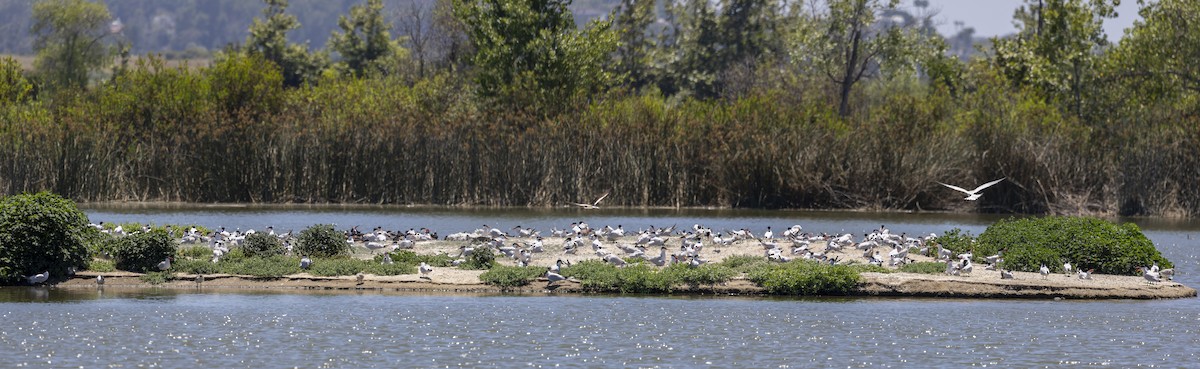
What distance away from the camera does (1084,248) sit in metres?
27.5

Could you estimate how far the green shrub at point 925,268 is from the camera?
26.8m

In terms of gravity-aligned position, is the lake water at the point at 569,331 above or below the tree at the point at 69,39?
below

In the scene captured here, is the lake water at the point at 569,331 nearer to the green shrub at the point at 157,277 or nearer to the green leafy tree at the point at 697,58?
the green shrub at the point at 157,277

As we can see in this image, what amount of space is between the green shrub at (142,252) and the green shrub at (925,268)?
43.1ft

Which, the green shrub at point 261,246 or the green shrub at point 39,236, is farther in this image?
the green shrub at point 261,246

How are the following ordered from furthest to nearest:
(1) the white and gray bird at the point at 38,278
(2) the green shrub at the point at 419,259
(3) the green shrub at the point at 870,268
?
(2) the green shrub at the point at 419,259
(3) the green shrub at the point at 870,268
(1) the white and gray bird at the point at 38,278

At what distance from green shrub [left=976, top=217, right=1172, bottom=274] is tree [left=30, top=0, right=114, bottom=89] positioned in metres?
81.1

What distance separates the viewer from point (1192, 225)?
44938 millimetres

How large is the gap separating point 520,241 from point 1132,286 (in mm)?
13016

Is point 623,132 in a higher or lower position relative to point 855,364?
higher

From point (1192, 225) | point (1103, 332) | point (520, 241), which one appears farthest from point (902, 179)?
point (1103, 332)

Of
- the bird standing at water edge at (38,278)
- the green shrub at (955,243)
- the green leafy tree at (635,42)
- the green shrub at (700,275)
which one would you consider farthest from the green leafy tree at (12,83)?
the green shrub at (700,275)

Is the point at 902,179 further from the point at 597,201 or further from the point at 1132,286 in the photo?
the point at 1132,286

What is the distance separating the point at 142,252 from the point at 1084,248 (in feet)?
55.6
